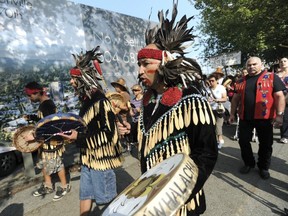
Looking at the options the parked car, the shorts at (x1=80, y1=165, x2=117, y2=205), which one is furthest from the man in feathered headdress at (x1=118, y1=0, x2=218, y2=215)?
the parked car

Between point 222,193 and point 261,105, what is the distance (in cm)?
157

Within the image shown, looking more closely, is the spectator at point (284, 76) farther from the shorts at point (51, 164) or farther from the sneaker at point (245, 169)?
the shorts at point (51, 164)

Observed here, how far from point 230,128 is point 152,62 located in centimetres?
772

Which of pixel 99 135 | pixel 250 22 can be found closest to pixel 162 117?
pixel 99 135

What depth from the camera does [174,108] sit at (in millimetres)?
1776

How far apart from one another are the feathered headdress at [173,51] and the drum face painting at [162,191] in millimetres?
581

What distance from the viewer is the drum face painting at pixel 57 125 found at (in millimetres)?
2740

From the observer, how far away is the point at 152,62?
185 centimetres

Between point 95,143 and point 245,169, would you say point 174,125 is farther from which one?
point 245,169

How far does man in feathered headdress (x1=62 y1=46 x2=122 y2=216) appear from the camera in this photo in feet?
9.30

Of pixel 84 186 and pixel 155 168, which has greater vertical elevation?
pixel 155 168

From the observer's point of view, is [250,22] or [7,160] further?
[250,22]

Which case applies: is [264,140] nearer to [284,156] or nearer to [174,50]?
[284,156]

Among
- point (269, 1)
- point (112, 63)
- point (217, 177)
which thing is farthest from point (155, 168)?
point (269, 1)
